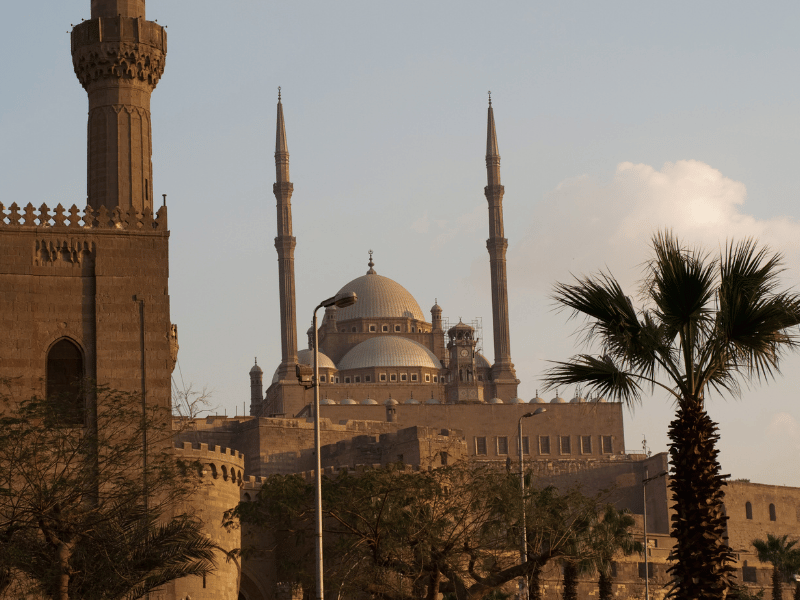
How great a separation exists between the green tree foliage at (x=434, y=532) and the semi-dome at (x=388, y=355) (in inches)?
1917

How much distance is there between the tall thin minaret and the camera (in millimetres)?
78188

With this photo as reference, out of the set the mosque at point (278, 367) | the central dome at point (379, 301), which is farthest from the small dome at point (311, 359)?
the central dome at point (379, 301)

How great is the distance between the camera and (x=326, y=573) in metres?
34.4

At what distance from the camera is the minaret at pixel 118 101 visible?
39125mm

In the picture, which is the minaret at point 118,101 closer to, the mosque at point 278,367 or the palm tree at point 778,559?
the mosque at point 278,367

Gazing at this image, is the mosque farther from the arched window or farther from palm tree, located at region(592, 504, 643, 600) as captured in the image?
palm tree, located at region(592, 504, 643, 600)

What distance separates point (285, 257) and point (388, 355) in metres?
10.2

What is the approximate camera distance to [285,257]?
3130 inches

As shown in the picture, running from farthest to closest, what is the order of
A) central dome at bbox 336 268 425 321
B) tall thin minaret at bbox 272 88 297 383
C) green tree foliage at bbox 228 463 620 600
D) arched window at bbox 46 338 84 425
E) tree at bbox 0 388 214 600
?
1. central dome at bbox 336 268 425 321
2. tall thin minaret at bbox 272 88 297 383
3. arched window at bbox 46 338 84 425
4. green tree foliage at bbox 228 463 620 600
5. tree at bbox 0 388 214 600

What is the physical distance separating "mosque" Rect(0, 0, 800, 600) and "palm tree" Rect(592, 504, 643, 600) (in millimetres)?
4236

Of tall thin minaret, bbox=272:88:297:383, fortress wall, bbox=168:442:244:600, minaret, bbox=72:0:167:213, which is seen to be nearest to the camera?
fortress wall, bbox=168:442:244:600

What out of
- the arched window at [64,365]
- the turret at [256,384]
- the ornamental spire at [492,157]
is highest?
the ornamental spire at [492,157]

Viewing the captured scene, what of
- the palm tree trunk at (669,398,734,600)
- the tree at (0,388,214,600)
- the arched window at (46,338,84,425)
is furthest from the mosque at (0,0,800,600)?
the palm tree trunk at (669,398,734,600)

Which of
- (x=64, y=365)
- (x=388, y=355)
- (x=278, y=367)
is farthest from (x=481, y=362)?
(x=64, y=365)
